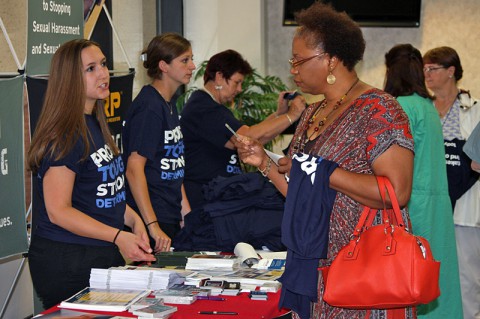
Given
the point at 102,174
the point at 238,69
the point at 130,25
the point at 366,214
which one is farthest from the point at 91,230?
the point at 130,25

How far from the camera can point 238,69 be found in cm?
454

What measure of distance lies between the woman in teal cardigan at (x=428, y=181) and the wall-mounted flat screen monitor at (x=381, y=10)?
115 inches

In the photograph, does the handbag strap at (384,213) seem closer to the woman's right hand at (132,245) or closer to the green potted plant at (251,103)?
the woman's right hand at (132,245)

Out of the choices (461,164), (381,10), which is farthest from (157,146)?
(381,10)

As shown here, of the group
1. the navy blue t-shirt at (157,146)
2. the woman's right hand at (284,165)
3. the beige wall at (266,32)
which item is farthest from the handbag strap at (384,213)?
the beige wall at (266,32)

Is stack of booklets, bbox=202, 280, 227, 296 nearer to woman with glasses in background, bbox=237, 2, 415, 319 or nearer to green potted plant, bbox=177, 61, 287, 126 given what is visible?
woman with glasses in background, bbox=237, 2, 415, 319

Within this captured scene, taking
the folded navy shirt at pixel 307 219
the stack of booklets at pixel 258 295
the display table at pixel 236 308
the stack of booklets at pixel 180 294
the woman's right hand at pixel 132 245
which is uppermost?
the folded navy shirt at pixel 307 219

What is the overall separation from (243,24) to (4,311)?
360 cm

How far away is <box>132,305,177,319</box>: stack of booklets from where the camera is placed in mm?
2479

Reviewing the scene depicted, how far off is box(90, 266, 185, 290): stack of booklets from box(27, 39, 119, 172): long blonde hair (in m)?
0.42

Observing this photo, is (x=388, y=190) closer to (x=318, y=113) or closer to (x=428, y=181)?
(x=318, y=113)

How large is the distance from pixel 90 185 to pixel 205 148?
140 centimetres

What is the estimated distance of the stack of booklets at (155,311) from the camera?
2479mm

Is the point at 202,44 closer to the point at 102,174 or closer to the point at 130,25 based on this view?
the point at 130,25
